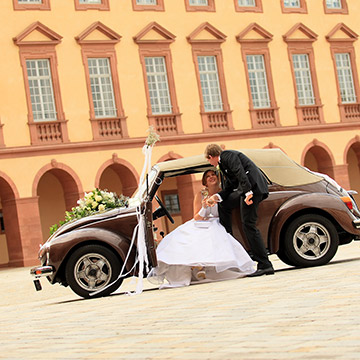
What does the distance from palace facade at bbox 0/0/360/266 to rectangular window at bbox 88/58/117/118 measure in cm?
5

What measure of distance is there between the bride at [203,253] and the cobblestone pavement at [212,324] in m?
1.02

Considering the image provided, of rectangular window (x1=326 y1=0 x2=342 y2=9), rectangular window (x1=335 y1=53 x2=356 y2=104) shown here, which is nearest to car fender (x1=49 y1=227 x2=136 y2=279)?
rectangular window (x1=335 y1=53 x2=356 y2=104)

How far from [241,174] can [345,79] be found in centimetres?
2860

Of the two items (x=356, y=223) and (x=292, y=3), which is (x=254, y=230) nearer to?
(x=356, y=223)

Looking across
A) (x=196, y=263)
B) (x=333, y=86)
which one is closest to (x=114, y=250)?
(x=196, y=263)

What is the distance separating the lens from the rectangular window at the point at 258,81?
3712cm

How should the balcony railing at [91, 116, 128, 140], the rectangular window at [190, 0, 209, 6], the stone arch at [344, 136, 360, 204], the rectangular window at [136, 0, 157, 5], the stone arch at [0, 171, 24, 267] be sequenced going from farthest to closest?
the stone arch at [344, 136, 360, 204] < the rectangular window at [190, 0, 209, 6] < the rectangular window at [136, 0, 157, 5] < the balcony railing at [91, 116, 128, 140] < the stone arch at [0, 171, 24, 267]

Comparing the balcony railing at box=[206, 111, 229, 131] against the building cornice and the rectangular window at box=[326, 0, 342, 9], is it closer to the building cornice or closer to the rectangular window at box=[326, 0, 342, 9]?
the building cornice

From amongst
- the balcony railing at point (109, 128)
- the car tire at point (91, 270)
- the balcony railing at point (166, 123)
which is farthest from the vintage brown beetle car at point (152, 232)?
the balcony railing at point (166, 123)

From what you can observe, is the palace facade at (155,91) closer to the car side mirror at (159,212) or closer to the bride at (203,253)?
the car side mirror at (159,212)

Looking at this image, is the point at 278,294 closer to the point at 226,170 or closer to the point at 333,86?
the point at 226,170

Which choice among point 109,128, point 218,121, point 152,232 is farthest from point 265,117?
point 152,232

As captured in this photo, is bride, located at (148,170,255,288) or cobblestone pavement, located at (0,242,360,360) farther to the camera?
bride, located at (148,170,255,288)

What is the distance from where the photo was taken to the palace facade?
3198 cm
